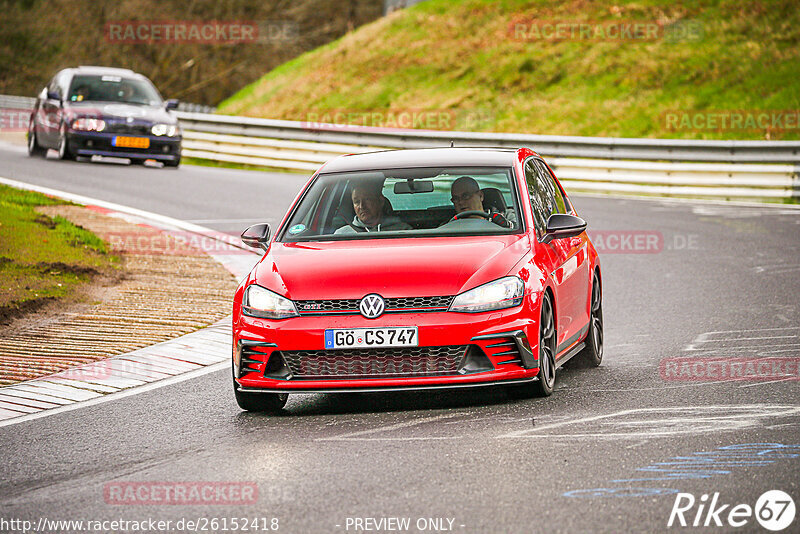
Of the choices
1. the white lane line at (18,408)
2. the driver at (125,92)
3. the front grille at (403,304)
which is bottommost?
the driver at (125,92)

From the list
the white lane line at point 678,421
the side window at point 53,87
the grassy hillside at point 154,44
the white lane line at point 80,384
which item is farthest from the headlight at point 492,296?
the grassy hillside at point 154,44

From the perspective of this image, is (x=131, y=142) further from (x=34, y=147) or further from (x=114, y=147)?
(x=34, y=147)

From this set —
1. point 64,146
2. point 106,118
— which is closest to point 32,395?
point 106,118

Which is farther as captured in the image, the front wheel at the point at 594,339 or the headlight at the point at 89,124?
the headlight at the point at 89,124

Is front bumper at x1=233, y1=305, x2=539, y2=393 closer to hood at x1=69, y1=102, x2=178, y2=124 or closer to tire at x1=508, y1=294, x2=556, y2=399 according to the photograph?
tire at x1=508, y1=294, x2=556, y2=399

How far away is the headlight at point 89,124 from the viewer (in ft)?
81.9

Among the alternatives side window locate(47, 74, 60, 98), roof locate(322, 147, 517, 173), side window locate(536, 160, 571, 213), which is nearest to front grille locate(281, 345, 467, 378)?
roof locate(322, 147, 517, 173)

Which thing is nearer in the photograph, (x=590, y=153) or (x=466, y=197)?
(x=466, y=197)

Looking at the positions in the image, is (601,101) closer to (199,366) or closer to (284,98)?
(284,98)

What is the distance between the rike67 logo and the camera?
5.29m

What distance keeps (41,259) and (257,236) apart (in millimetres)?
5842

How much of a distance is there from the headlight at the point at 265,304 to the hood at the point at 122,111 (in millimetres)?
17624

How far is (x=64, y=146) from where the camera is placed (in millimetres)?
25672

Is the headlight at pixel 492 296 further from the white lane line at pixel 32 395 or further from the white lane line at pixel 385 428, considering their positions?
the white lane line at pixel 32 395
